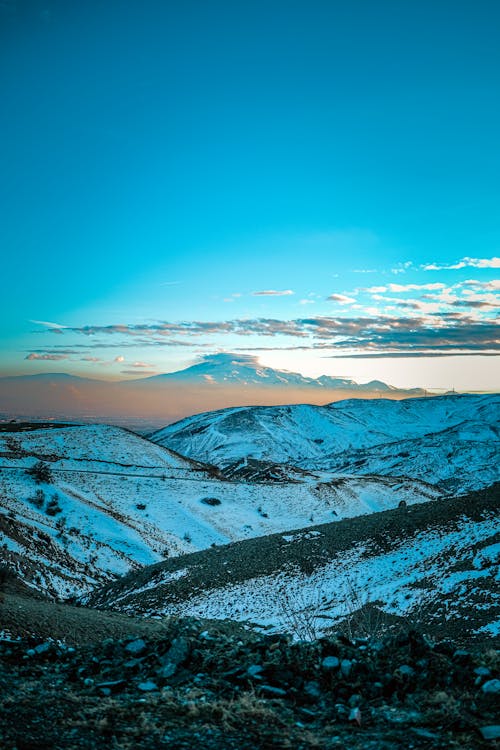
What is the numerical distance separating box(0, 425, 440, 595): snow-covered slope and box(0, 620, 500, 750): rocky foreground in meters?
22.9

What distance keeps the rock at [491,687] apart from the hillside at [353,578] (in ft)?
36.2

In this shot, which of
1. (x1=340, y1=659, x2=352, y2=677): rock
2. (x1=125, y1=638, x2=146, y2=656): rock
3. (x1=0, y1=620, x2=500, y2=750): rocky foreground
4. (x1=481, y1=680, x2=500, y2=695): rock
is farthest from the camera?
(x1=125, y1=638, x2=146, y2=656): rock

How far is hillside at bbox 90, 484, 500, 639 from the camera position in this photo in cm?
1992

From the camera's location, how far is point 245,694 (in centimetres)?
725

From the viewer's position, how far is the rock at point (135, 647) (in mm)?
9305

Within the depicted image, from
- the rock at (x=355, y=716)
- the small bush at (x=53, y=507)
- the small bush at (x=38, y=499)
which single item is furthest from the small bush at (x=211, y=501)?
the rock at (x=355, y=716)

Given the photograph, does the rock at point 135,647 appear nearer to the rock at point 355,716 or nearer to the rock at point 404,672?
the rock at point 355,716

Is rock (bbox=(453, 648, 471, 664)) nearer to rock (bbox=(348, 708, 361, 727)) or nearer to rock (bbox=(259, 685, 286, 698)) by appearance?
rock (bbox=(348, 708, 361, 727))

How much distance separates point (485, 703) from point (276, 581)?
2048cm

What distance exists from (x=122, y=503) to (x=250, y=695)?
48.1 metres

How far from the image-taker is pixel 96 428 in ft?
267

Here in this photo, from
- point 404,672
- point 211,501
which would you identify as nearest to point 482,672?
point 404,672

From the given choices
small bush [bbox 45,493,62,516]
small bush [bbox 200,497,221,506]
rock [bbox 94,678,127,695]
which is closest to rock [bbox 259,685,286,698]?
rock [bbox 94,678,127,695]

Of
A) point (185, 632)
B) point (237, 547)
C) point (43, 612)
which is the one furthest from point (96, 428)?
point (185, 632)
